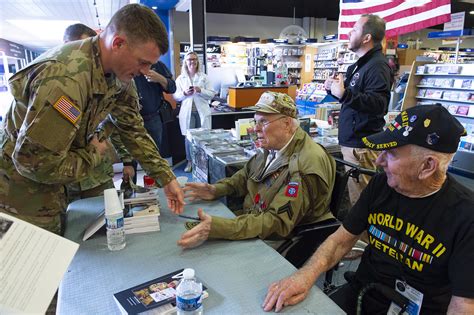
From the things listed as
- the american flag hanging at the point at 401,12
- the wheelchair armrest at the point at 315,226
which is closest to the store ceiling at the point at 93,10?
the american flag hanging at the point at 401,12

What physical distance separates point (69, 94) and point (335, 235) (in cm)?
115

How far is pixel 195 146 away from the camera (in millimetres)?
3082

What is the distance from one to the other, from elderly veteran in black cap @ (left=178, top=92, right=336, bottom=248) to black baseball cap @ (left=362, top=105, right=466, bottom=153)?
48 centimetres

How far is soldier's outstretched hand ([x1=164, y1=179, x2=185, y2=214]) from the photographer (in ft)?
5.20

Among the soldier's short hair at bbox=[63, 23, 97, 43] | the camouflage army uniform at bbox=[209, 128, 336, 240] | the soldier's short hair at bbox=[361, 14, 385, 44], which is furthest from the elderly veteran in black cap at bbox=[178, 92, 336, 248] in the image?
the soldier's short hair at bbox=[63, 23, 97, 43]

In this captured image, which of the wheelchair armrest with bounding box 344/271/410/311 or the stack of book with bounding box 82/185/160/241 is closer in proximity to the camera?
the wheelchair armrest with bounding box 344/271/410/311

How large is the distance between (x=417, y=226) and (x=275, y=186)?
26.4 inches

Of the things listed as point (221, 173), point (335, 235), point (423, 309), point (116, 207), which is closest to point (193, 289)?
point (116, 207)

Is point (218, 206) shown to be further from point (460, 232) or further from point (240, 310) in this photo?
point (460, 232)

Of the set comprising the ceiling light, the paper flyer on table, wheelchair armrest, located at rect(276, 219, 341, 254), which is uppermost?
the ceiling light

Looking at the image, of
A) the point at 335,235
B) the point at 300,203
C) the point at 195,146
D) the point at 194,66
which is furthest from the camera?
the point at 194,66

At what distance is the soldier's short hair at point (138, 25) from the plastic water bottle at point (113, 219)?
0.59 metres

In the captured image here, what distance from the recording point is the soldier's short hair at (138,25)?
119 cm

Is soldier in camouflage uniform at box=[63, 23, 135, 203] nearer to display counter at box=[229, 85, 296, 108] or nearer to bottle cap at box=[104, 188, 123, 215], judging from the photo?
bottle cap at box=[104, 188, 123, 215]
